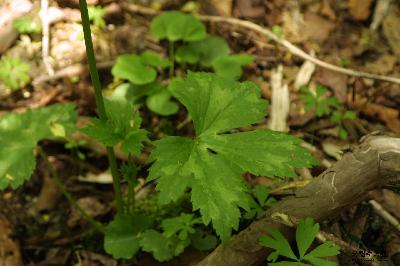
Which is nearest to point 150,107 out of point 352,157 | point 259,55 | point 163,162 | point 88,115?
point 88,115

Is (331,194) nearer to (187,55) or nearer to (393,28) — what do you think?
(187,55)

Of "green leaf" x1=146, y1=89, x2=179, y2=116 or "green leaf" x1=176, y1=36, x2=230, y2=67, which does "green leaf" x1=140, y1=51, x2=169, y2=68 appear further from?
"green leaf" x1=146, y1=89, x2=179, y2=116

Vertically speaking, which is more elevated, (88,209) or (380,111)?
(380,111)

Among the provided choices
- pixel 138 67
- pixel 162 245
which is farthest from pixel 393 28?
pixel 162 245

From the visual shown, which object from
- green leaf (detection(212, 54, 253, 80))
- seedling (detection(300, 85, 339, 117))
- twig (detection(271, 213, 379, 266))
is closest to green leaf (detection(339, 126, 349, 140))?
seedling (detection(300, 85, 339, 117))

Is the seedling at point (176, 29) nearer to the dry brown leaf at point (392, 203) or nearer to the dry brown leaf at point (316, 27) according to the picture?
the dry brown leaf at point (316, 27)

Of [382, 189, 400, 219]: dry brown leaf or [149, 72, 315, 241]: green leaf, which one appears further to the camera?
[382, 189, 400, 219]: dry brown leaf

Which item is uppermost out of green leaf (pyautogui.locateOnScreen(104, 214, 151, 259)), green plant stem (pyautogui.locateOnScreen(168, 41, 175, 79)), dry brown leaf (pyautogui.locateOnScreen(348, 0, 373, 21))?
dry brown leaf (pyautogui.locateOnScreen(348, 0, 373, 21))
